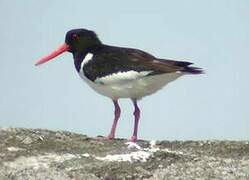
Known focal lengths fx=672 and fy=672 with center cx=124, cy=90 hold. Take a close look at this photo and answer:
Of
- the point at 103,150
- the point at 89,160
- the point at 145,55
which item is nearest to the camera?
the point at 89,160

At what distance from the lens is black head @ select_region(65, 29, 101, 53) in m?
12.7

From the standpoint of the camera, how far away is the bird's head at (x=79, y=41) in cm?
1270

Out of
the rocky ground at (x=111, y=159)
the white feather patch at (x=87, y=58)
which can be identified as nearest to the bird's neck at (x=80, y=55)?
the white feather patch at (x=87, y=58)

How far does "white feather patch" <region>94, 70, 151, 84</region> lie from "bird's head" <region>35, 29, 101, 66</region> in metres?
1.42

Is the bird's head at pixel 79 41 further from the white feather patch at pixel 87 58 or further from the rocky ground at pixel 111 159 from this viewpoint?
the rocky ground at pixel 111 159

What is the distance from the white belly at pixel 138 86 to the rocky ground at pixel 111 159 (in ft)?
3.42

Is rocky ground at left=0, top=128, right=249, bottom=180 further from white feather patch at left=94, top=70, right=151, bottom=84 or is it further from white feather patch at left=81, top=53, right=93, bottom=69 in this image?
white feather patch at left=81, top=53, right=93, bottom=69

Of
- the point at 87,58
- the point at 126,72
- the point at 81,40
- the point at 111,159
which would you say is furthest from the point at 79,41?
the point at 111,159

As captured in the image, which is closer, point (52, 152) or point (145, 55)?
point (52, 152)


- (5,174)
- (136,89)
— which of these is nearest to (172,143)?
(136,89)

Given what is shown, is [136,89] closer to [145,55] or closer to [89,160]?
[145,55]

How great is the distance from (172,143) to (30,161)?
271cm

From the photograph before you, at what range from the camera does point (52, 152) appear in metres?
9.34

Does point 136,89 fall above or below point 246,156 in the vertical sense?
above
